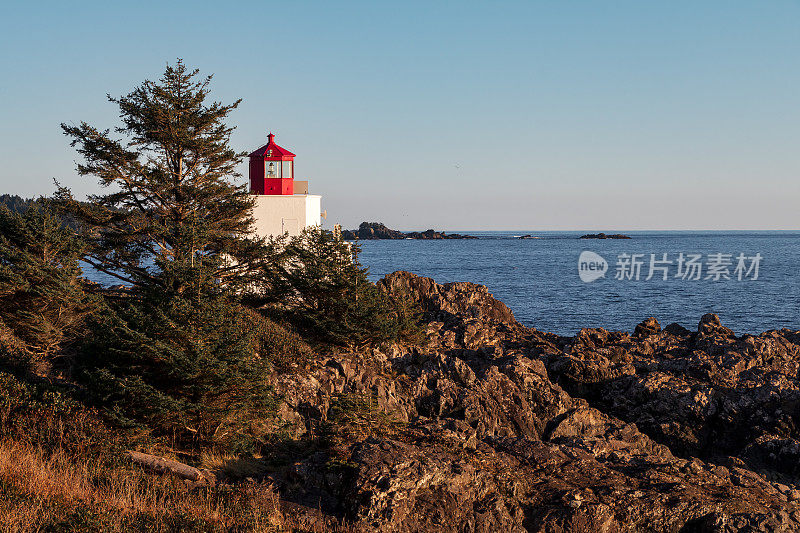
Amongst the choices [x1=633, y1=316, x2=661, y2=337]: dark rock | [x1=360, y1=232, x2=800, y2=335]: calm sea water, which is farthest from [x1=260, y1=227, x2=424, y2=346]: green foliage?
[x1=633, y1=316, x2=661, y2=337]: dark rock

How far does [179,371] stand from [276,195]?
17989 mm

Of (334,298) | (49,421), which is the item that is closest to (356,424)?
(49,421)

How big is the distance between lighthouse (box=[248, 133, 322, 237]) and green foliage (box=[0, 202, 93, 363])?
10.3 m

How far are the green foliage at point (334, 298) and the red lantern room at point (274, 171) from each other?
5.84 m

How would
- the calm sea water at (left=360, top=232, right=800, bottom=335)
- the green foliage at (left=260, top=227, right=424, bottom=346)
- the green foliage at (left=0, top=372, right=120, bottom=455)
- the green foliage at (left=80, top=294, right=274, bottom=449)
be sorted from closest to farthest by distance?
the green foliage at (left=0, top=372, right=120, bottom=455) → the green foliage at (left=80, top=294, right=274, bottom=449) → the green foliage at (left=260, top=227, right=424, bottom=346) → the calm sea water at (left=360, top=232, right=800, bottom=335)

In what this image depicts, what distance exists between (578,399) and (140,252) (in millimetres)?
16321

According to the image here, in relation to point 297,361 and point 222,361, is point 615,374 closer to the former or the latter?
point 297,361

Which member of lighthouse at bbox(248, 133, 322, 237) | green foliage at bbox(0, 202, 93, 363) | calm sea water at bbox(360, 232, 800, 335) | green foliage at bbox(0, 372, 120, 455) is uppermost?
lighthouse at bbox(248, 133, 322, 237)

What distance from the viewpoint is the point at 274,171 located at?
28.5 metres

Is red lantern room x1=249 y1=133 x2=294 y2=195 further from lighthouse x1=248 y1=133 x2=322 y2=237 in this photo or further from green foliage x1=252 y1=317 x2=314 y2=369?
green foliage x1=252 y1=317 x2=314 y2=369

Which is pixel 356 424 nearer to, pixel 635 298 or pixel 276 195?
pixel 276 195

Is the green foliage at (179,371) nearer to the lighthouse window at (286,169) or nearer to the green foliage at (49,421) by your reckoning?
the green foliage at (49,421)

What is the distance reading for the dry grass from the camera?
264 inches

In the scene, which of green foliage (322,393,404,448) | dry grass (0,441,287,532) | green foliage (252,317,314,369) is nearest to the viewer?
dry grass (0,441,287,532)
